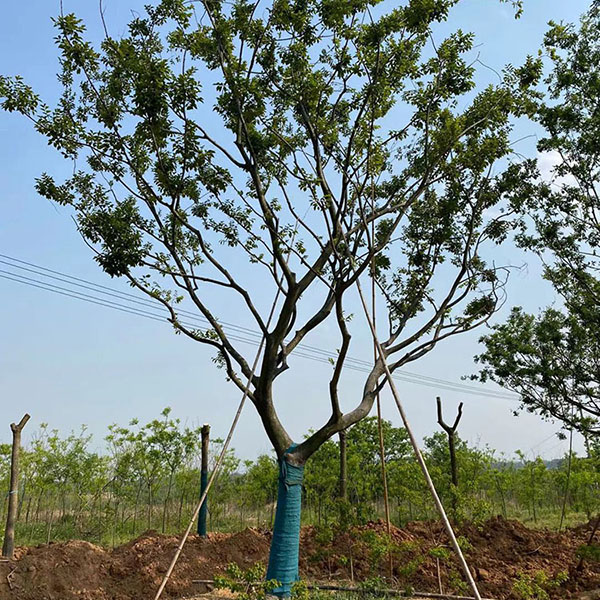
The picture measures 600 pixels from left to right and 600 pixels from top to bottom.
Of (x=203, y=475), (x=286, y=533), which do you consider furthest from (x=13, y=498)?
(x=286, y=533)

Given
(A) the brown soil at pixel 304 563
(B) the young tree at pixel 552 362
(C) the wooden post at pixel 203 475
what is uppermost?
(B) the young tree at pixel 552 362

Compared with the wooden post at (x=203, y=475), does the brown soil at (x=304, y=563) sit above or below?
below

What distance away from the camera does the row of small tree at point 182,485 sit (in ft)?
33.3

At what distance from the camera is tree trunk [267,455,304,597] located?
5246 mm

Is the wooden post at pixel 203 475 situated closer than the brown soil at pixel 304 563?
No

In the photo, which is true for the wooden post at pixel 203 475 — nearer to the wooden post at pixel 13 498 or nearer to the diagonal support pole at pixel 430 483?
the wooden post at pixel 13 498

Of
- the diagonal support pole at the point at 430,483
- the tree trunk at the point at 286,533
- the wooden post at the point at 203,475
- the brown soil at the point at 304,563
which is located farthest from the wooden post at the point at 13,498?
the diagonal support pole at the point at 430,483

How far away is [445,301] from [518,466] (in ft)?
29.7

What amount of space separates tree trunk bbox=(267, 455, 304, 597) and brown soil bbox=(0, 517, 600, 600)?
28.9 inches

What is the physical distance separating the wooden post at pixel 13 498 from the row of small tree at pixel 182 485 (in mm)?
3117

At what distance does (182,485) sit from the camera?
10539 millimetres

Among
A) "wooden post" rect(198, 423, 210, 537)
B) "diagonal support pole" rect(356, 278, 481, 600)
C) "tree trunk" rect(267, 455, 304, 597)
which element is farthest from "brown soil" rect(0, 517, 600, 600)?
"diagonal support pole" rect(356, 278, 481, 600)

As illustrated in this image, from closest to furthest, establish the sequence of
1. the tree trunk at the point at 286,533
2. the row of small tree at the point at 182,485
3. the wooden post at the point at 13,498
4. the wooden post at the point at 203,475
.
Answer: the tree trunk at the point at 286,533, the wooden post at the point at 13,498, the wooden post at the point at 203,475, the row of small tree at the point at 182,485

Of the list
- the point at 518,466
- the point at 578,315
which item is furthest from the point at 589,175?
the point at 518,466
